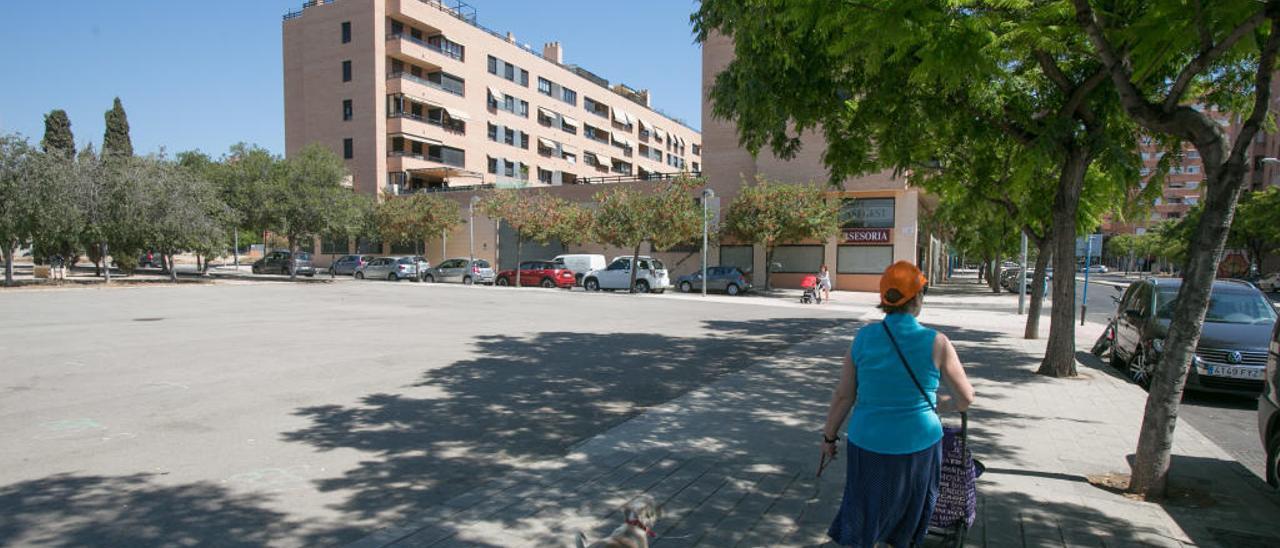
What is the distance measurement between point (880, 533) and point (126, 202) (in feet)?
101

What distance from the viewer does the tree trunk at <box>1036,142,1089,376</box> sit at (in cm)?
840

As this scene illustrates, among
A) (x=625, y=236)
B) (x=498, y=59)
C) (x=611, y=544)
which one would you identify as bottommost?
(x=611, y=544)

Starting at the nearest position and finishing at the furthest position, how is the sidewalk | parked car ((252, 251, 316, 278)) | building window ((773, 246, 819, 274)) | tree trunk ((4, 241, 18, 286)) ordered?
the sidewalk → tree trunk ((4, 241, 18, 286)) → building window ((773, 246, 819, 274)) → parked car ((252, 251, 316, 278))

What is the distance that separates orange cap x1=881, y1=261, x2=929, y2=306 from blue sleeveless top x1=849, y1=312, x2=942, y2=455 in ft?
0.24

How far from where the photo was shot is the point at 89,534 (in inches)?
137

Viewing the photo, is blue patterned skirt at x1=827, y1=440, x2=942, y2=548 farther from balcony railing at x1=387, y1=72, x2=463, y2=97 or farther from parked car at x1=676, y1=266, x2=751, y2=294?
balcony railing at x1=387, y1=72, x2=463, y2=97

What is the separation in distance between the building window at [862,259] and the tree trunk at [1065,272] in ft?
78.7

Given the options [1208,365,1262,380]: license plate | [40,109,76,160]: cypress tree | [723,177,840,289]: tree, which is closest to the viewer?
[1208,365,1262,380]: license plate

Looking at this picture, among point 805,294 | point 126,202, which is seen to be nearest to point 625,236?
point 805,294

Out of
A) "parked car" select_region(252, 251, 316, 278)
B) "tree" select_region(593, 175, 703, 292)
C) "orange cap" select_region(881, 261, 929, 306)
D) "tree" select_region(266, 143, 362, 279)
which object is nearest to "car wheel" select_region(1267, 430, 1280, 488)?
"orange cap" select_region(881, 261, 929, 306)

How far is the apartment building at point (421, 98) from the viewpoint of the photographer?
140 feet

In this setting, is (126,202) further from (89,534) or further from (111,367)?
(89,534)

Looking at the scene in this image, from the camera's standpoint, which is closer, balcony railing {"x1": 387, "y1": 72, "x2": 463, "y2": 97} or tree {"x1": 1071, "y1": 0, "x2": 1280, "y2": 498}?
tree {"x1": 1071, "y1": 0, "x2": 1280, "y2": 498}

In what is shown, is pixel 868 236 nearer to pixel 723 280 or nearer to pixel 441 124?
pixel 723 280
